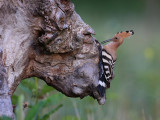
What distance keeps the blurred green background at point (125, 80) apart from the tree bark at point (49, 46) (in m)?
0.16

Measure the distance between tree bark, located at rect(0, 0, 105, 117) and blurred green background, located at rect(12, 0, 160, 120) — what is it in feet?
0.51

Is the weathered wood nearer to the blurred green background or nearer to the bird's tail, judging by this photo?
the blurred green background

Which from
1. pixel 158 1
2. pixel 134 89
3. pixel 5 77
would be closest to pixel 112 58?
pixel 5 77

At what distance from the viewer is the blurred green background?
138 inches

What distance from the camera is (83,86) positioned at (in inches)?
107

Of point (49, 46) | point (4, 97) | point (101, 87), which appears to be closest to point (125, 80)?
point (101, 87)

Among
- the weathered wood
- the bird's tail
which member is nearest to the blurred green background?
the weathered wood

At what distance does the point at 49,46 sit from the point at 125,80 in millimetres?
3368

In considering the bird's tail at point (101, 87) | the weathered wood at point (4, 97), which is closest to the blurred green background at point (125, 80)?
the weathered wood at point (4, 97)

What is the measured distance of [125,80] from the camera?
5785mm

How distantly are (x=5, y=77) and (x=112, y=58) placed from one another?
1189mm

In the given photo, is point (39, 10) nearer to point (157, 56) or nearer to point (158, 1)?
point (157, 56)

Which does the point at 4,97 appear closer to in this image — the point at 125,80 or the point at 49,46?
the point at 49,46

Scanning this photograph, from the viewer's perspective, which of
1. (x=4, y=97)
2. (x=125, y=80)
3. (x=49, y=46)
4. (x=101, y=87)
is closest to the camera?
(x=4, y=97)
